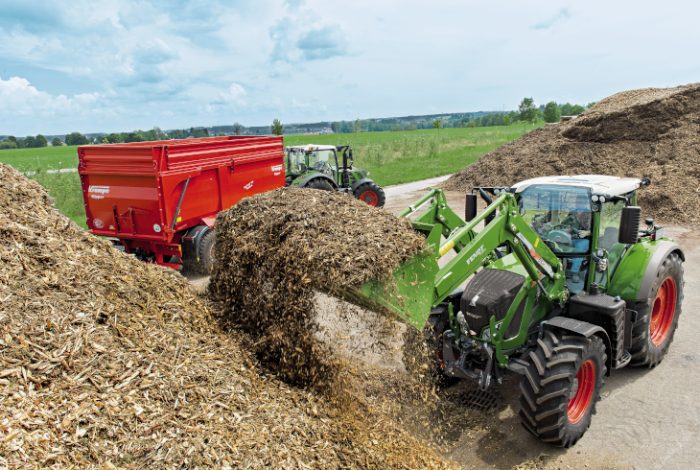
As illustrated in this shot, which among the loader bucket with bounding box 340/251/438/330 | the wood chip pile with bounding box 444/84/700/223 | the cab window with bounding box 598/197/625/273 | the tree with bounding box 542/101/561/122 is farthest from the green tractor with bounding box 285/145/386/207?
the tree with bounding box 542/101/561/122

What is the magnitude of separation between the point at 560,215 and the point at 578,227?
0.22 meters

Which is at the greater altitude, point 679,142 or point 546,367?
point 679,142

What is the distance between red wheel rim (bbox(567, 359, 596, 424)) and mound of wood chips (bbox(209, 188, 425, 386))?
2156mm

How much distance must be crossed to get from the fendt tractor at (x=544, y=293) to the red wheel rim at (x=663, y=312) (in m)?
0.03

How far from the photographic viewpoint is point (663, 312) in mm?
6375

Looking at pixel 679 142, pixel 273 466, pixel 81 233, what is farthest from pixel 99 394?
pixel 679 142

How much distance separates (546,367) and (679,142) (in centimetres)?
1405

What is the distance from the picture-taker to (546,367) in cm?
451

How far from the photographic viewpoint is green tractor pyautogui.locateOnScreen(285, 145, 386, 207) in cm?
1384

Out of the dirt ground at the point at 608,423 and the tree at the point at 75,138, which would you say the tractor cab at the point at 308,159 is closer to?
the dirt ground at the point at 608,423

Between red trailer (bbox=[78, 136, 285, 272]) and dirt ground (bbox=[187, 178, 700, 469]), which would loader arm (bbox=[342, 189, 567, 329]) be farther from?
red trailer (bbox=[78, 136, 285, 272])

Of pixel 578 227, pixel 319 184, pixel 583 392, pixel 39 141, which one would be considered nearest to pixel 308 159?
pixel 319 184

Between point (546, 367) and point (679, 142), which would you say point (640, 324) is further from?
point (679, 142)

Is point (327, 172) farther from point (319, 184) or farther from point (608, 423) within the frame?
point (608, 423)
